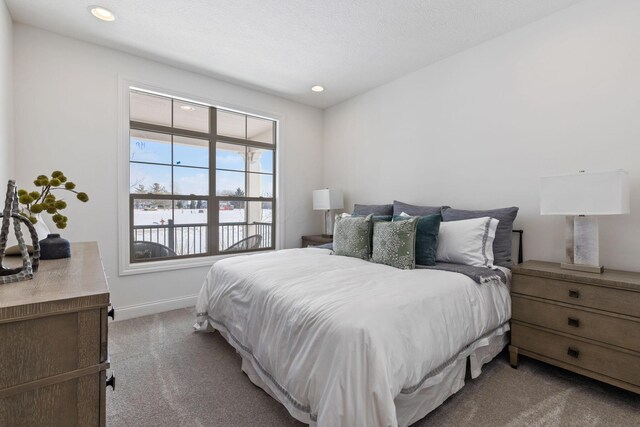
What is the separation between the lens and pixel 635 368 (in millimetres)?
1674

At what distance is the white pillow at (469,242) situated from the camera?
2318 mm

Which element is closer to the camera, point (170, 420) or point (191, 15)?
point (170, 420)

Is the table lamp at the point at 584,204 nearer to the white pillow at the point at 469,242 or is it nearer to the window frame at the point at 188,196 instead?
the white pillow at the point at 469,242

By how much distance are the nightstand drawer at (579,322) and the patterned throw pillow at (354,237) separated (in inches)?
46.7

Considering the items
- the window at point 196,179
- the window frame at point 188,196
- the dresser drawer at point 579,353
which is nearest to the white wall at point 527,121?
the dresser drawer at point 579,353

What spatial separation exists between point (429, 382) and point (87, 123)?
11.8 ft

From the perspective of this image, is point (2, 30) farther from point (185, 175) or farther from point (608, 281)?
point (608, 281)

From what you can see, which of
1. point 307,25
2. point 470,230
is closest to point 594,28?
point 470,230

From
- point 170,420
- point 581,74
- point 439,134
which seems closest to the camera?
point 170,420

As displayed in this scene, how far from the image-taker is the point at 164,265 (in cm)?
334

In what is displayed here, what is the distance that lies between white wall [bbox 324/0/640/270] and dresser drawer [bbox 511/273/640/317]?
0.54 metres

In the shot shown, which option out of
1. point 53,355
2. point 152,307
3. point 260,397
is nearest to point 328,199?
point 152,307

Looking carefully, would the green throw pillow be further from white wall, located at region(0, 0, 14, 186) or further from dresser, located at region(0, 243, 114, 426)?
white wall, located at region(0, 0, 14, 186)

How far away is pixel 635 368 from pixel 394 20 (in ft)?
9.45
